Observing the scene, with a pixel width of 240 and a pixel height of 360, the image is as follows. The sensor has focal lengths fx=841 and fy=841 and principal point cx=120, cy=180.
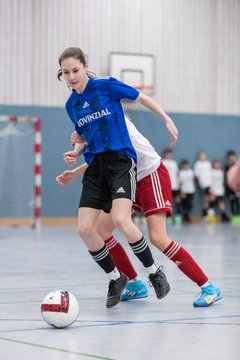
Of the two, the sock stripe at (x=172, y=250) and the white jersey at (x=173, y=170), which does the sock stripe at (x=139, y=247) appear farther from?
the white jersey at (x=173, y=170)

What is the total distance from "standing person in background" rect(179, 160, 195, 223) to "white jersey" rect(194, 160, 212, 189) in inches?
9.2

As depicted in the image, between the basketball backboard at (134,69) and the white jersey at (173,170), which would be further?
the white jersey at (173,170)

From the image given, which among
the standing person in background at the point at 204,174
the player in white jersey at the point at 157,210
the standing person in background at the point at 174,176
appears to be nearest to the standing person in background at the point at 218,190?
the standing person in background at the point at 204,174

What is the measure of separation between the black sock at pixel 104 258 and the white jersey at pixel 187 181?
1795 centimetres

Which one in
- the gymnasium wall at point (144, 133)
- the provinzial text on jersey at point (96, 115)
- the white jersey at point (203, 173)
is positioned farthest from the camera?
the white jersey at point (203, 173)

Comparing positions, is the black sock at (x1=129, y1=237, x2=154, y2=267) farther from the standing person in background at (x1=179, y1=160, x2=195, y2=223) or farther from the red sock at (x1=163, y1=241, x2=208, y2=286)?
the standing person in background at (x1=179, y1=160, x2=195, y2=223)

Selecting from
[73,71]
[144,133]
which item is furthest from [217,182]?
[73,71]

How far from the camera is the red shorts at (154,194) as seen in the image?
258 inches

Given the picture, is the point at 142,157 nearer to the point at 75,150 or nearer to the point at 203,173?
the point at 75,150

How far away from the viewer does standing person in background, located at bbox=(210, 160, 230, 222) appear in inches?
989

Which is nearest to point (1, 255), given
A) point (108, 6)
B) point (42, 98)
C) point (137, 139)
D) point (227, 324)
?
point (137, 139)

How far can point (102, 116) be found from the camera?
251 inches

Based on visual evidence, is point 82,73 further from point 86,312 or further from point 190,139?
point 190,139

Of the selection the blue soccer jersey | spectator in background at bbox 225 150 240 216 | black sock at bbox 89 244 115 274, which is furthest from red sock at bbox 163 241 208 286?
spectator in background at bbox 225 150 240 216
